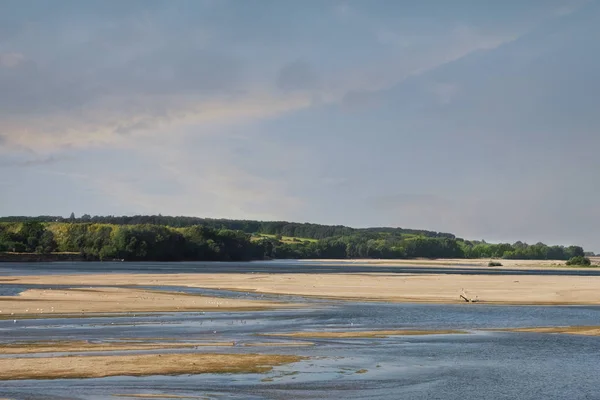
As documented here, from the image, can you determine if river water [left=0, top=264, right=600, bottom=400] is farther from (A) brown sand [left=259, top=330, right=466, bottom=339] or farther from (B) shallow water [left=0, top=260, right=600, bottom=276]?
(B) shallow water [left=0, top=260, right=600, bottom=276]

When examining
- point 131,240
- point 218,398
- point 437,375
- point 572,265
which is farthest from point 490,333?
point 131,240

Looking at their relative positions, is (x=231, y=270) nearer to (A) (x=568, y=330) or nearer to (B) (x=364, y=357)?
(A) (x=568, y=330)

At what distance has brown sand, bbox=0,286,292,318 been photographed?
4659 cm

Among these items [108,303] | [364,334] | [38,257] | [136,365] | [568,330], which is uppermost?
[38,257]

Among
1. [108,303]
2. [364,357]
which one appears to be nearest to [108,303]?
[108,303]

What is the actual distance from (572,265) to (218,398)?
169605mm

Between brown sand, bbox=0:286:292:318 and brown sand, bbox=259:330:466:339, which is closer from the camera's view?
brown sand, bbox=259:330:466:339

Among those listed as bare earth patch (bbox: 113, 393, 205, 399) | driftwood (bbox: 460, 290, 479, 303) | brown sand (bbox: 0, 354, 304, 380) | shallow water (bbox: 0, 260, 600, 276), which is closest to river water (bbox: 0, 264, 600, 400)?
bare earth patch (bbox: 113, 393, 205, 399)

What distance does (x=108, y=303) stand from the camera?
51188 mm

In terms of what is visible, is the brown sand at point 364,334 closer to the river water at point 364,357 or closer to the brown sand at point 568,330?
the river water at point 364,357

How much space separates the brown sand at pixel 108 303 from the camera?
153 feet

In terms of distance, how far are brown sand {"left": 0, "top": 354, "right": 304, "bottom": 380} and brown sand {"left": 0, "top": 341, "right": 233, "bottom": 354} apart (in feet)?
6.52

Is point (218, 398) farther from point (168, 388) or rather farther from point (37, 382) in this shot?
point (37, 382)

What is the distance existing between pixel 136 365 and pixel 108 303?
26.3 meters
